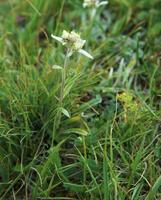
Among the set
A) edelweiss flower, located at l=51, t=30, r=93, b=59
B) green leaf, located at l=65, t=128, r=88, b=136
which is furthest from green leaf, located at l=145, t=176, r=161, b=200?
edelweiss flower, located at l=51, t=30, r=93, b=59

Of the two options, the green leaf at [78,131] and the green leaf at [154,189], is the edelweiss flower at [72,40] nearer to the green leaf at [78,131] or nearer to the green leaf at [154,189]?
the green leaf at [78,131]

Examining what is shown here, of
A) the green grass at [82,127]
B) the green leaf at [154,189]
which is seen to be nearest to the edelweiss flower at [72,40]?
the green grass at [82,127]

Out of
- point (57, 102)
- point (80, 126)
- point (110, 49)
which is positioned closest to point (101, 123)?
point (80, 126)

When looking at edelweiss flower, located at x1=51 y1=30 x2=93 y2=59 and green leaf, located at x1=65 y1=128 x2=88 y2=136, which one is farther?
green leaf, located at x1=65 y1=128 x2=88 y2=136

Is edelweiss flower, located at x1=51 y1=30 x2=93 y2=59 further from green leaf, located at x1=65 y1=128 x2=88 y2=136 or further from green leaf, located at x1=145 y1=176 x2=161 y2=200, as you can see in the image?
green leaf, located at x1=145 y1=176 x2=161 y2=200

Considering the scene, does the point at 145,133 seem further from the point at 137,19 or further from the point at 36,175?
the point at 137,19

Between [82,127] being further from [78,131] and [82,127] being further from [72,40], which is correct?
[72,40]

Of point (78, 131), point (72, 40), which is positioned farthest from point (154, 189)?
point (72, 40)

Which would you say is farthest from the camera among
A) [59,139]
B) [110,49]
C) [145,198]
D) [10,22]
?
[10,22]
